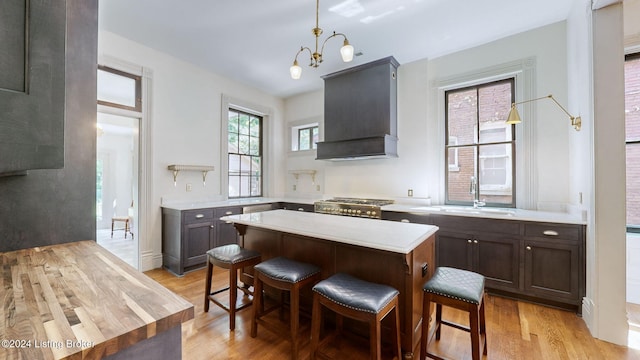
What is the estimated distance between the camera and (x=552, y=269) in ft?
8.03

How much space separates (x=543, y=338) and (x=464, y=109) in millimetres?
2739

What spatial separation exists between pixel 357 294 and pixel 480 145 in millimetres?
2961

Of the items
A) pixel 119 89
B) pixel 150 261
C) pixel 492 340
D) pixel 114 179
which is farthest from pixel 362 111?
pixel 114 179

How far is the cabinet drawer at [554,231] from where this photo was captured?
234 cm

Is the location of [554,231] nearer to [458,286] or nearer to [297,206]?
[458,286]

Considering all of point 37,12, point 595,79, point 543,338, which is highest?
point 595,79

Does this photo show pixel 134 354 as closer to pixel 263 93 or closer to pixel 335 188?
pixel 335 188

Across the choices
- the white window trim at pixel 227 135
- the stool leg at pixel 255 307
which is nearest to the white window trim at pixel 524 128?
the stool leg at pixel 255 307

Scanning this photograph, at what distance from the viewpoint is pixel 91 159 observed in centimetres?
139

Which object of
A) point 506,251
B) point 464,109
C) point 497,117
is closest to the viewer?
point 506,251

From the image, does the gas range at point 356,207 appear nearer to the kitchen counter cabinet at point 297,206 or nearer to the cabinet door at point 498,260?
the kitchen counter cabinet at point 297,206

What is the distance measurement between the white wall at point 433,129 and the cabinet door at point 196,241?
81.7 inches

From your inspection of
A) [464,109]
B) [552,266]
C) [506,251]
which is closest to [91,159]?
[506,251]

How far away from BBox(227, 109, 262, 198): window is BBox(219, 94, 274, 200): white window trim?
0.30ft
